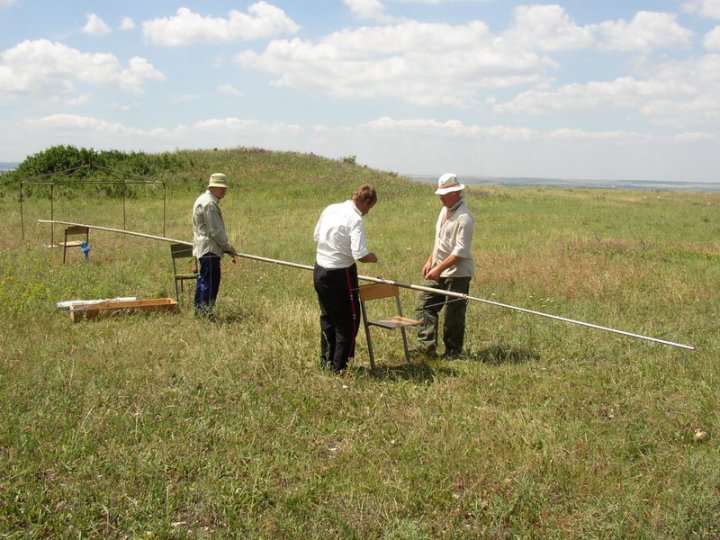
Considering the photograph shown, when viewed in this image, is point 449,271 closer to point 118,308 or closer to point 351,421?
point 351,421

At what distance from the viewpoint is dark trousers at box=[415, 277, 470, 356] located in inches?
272

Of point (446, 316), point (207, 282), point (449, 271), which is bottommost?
point (446, 316)

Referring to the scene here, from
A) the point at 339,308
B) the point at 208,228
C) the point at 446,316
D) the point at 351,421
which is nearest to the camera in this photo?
the point at 351,421

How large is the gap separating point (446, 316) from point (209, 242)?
3155 millimetres

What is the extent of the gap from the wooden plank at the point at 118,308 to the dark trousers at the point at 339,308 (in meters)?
3.03

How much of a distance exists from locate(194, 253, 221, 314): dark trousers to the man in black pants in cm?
248

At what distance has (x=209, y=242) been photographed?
815 cm

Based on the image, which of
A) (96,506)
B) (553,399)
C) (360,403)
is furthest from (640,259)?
(96,506)

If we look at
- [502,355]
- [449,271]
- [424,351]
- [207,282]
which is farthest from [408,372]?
[207,282]

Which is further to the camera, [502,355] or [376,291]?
[502,355]

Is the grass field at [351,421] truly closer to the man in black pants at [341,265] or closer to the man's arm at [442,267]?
the man in black pants at [341,265]

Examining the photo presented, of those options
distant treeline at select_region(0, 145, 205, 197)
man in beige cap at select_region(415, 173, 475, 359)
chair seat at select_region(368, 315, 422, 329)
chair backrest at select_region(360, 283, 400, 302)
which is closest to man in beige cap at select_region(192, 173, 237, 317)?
chair backrest at select_region(360, 283, 400, 302)

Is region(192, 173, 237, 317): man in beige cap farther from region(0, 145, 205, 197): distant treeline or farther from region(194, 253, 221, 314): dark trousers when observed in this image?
region(0, 145, 205, 197): distant treeline

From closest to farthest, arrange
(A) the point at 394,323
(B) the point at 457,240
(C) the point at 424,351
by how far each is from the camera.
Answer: (A) the point at 394,323, (B) the point at 457,240, (C) the point at 424,351
